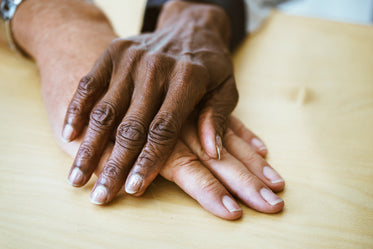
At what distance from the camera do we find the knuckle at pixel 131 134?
0.50m

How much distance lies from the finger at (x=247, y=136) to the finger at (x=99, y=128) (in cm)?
24

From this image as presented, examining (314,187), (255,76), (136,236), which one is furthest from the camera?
(255,76)

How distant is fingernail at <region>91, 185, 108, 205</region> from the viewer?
0.47 metres

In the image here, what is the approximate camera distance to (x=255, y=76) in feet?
2.80

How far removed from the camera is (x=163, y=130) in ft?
1.65

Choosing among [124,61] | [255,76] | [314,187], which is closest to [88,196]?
[124,61]

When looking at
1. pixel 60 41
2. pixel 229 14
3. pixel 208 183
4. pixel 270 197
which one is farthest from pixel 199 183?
pixel 229 14

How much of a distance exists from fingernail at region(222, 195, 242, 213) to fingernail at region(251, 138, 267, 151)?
16cm

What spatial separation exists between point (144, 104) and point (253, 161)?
0.77 feet

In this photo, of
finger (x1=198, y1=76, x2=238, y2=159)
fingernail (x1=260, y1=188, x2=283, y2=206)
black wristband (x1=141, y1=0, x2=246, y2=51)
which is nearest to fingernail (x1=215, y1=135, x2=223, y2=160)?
finger (x1=198, y1=76, x2=238, y2=159)

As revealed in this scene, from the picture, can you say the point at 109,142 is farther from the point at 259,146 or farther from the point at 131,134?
the point at 259,146

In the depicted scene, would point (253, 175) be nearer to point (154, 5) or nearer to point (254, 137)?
point (254, 137)

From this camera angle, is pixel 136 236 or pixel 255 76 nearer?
pixel 136 236

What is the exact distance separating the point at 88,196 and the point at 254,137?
349 mm
